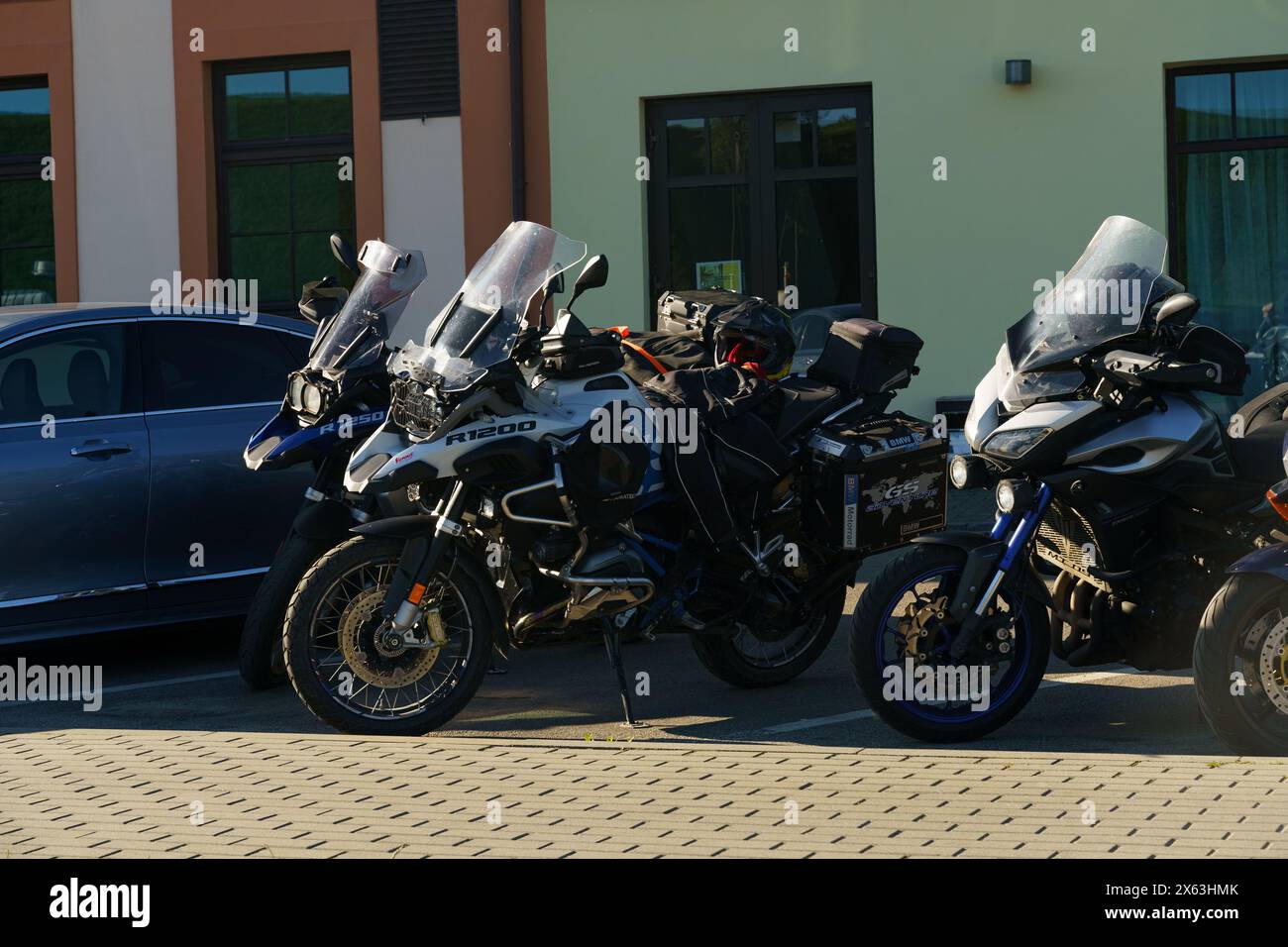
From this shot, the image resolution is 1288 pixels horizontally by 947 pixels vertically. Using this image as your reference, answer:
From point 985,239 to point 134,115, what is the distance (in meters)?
7.05

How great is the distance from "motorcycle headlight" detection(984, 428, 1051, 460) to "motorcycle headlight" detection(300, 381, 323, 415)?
8.58ft

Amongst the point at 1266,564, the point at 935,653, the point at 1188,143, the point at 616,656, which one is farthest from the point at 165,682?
the point at 1188,143

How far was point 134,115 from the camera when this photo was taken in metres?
15.4

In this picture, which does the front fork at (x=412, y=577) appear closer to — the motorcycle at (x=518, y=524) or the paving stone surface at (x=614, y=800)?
the motorcycle at (x=518, y=524)

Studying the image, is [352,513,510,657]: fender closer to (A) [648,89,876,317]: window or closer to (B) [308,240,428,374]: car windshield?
(B) [308,240,428,374]: car windshield

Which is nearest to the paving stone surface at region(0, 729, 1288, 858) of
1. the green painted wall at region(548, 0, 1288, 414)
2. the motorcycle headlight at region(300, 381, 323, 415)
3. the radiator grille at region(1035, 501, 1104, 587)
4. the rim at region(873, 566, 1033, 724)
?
the rim at region(873, 566, 1033, 724)

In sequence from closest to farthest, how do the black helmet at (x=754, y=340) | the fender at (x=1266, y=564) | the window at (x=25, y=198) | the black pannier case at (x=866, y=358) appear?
the fender at (x=1266, y=564)
the black pannier case at (x=866, y=358)
the black helmet at (x=754, y=340)
the window at (x=25, y=198)

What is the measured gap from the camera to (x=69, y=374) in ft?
25.2

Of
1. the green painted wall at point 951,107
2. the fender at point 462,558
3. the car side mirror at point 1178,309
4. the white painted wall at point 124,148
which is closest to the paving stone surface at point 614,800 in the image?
the fender at point 462,558

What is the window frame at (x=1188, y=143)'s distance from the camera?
1352cm

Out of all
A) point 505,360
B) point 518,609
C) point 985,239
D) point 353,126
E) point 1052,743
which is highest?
point 353,126

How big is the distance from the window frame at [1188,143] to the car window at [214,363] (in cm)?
779
